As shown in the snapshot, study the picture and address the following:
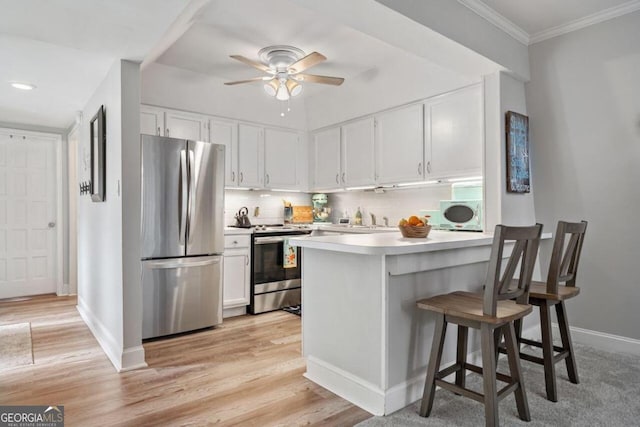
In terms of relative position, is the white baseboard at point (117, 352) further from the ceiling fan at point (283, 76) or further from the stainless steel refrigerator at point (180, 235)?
the ceiling fan at point (283, 76)

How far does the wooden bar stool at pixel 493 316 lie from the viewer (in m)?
1.82

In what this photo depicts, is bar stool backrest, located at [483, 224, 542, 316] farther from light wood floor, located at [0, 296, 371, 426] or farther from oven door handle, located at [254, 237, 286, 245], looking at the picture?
oven door handle, located at [254, 237, 286, 245]

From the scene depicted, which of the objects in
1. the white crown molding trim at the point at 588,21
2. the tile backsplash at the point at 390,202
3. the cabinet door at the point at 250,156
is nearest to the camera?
the white crown molding trim at the point at 588,21

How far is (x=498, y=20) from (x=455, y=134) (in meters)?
1.02

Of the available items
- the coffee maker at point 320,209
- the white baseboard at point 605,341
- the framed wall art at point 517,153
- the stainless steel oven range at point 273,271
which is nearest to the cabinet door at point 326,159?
the coffee maker at point 320,209

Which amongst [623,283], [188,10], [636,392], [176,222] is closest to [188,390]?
[176,222]

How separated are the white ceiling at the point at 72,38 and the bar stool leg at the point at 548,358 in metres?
2.79

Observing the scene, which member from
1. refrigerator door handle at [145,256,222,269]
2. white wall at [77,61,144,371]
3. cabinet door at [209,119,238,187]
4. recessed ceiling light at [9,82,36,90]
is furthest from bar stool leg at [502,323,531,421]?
recessed ceiling light at [9,82,36,90]

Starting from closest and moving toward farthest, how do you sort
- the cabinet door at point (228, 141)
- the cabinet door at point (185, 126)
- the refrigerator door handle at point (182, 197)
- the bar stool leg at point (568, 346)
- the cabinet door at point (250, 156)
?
the bar stool leg at point (568, 346), the refrigerator door handle at point (182, 197), the cabinet door at point (185, 126), the cabinet door at point (228, 141), the cabinet door at point (250, 156)

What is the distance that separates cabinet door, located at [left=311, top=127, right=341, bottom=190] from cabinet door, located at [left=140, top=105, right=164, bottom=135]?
6.69 feet

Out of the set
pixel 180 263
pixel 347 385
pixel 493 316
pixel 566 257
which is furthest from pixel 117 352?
pixel 566 257

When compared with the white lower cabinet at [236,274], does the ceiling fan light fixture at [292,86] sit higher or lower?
higher

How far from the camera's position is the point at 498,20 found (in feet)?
9.77

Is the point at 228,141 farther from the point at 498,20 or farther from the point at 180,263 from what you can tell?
the point at 498,20
